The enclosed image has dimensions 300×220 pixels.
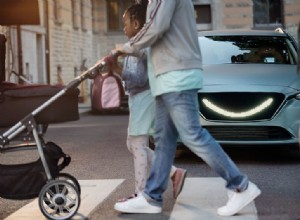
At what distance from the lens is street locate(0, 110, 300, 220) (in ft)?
19.5

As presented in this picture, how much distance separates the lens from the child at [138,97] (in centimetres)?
591

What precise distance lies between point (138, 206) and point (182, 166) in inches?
110

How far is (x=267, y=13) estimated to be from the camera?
42000 millimetres

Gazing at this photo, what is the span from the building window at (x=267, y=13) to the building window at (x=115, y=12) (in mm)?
7462

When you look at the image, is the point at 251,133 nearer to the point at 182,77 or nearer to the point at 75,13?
the point at 182,77

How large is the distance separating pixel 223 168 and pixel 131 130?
0.88 m

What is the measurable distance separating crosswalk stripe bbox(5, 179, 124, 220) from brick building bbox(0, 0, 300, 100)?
22532mm

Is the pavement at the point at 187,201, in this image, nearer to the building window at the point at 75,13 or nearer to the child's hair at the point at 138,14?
the child's hair at the point at 138,14

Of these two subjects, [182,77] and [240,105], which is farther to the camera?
[240,105]

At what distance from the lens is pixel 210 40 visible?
10.2 meters

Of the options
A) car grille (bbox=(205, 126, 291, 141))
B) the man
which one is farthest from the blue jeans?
car grille (bbox=(205, 126, 291, 141))

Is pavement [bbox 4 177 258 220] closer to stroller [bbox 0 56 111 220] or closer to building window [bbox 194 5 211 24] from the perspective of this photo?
stroller [bbox 0 56 111 220]

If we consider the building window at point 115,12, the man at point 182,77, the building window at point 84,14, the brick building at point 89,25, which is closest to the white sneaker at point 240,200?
the man at point 182,77

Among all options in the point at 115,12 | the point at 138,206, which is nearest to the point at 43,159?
the point at 138,206
